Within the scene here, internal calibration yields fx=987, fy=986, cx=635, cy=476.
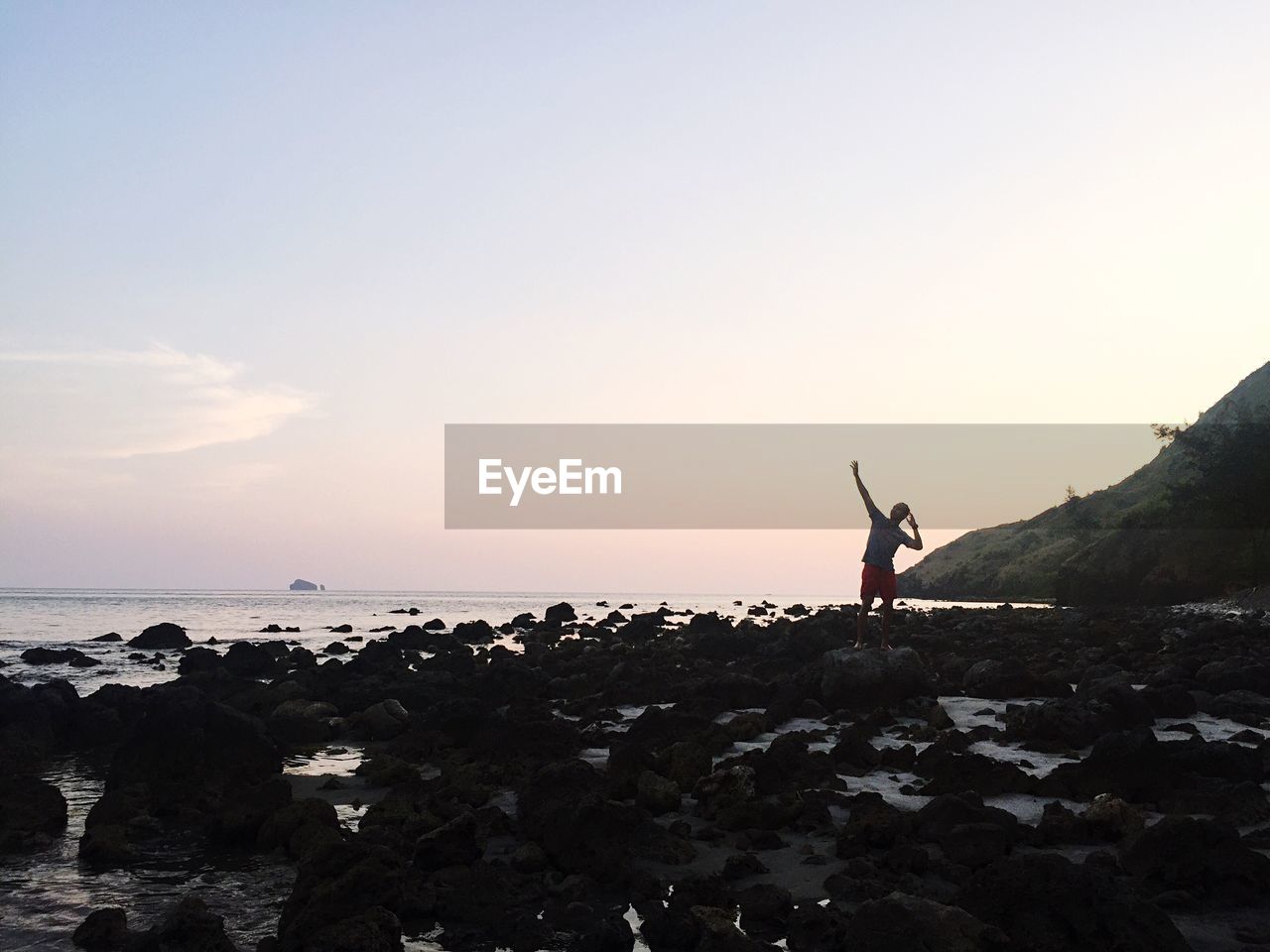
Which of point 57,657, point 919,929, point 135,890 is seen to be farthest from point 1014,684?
point 57,657

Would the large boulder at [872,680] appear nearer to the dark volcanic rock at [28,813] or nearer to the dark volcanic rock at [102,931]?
the dark volcanic rock at [28,813]

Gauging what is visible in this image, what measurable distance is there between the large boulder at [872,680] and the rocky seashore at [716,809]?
0.04m

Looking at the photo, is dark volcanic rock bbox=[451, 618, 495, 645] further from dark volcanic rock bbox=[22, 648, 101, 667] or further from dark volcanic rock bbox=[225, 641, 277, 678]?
dark volcanic rock bbox=[22, 648, 101, 667]

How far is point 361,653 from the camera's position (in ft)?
100

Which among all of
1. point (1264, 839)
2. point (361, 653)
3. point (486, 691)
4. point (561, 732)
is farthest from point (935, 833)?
point (361, 653)

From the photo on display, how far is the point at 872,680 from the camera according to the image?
15953mm

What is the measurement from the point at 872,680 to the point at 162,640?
36691mm

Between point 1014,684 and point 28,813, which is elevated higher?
point 1014,684

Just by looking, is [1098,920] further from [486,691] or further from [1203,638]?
[1203,638]

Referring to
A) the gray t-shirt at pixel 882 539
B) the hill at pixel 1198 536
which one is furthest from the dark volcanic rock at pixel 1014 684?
the hill at pixel 1198 536

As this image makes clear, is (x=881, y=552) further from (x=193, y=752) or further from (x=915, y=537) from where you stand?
(x=193, y=752)

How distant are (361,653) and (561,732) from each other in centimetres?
1882

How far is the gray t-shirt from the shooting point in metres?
17.6

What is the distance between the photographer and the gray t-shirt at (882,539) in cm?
1761
